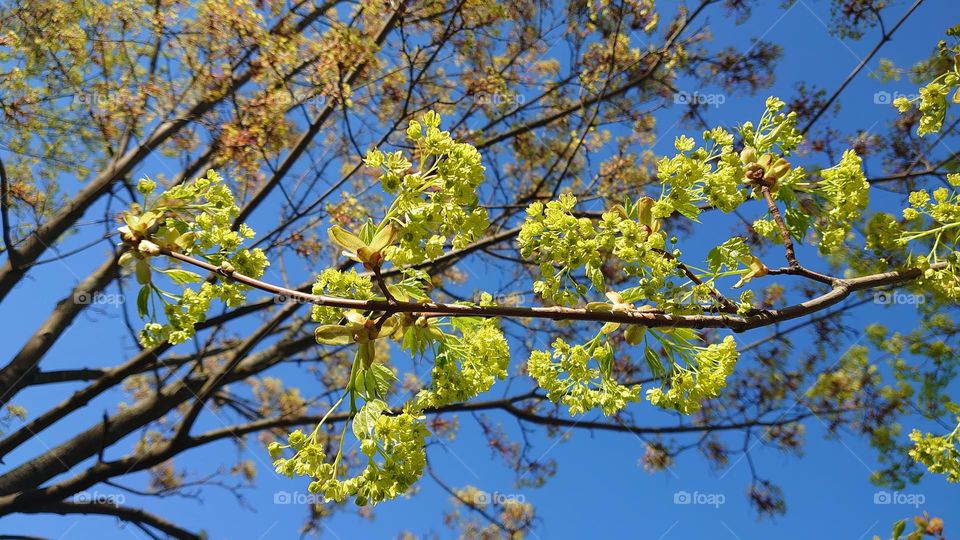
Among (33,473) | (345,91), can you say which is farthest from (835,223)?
(33,473)

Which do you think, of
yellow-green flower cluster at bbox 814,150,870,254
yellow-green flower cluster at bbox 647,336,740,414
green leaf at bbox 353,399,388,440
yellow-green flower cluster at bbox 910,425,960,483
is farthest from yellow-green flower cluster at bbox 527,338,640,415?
yellow-green flower cluster at bbox 910,425,960,483

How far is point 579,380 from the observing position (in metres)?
2.24

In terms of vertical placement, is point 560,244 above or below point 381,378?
above

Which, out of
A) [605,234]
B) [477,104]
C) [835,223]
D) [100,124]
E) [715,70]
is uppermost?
[715,70]

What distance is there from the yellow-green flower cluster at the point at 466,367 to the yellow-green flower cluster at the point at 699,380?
550 mm

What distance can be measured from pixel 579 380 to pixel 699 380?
414 millimetres

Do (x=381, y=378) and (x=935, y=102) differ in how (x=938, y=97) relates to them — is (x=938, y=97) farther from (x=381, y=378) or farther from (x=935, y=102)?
(x=381, y=378)

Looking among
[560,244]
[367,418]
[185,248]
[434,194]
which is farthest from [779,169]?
[185,248]

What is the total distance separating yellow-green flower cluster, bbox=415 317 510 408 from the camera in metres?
2.20

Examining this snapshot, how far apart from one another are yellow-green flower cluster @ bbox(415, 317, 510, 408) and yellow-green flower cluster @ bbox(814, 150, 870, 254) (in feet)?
4.44

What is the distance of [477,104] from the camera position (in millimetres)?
6066

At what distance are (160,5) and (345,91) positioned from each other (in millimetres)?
2119

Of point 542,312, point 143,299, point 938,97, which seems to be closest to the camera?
point 542,312

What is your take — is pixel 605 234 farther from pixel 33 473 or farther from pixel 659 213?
pixel 33 473
